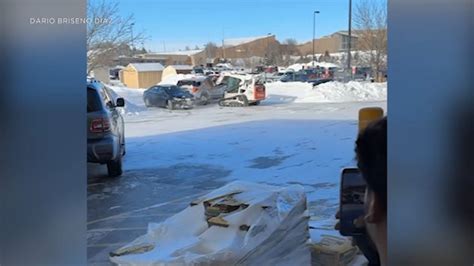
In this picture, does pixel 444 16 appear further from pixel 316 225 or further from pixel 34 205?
pixel 34 205

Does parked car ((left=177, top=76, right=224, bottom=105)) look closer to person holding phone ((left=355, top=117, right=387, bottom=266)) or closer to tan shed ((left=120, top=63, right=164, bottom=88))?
tan shed ((left=120, top=63, right=164, bottom=88))

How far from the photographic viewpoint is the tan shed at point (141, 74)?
69.8 inches

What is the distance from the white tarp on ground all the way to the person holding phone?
0.55 metres

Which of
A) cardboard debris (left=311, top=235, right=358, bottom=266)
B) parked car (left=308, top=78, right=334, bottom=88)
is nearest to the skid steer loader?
parked car (left=308, top=78, right=334, bottom=88)

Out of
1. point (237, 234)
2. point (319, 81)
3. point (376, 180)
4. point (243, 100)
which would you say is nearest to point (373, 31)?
point (376, 180)

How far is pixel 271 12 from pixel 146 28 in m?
0.44

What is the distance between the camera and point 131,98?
195 cm

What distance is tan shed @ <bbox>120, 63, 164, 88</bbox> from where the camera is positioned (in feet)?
5.82

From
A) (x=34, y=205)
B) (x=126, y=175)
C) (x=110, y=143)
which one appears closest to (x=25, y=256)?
(x=34, y=205)

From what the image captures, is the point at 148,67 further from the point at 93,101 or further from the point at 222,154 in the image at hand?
the point at 222,154

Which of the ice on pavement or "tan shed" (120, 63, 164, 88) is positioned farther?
the ice on pavement

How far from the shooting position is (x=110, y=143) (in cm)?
181

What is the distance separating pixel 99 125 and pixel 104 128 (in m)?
0.06

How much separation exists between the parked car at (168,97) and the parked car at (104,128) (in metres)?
0.11
